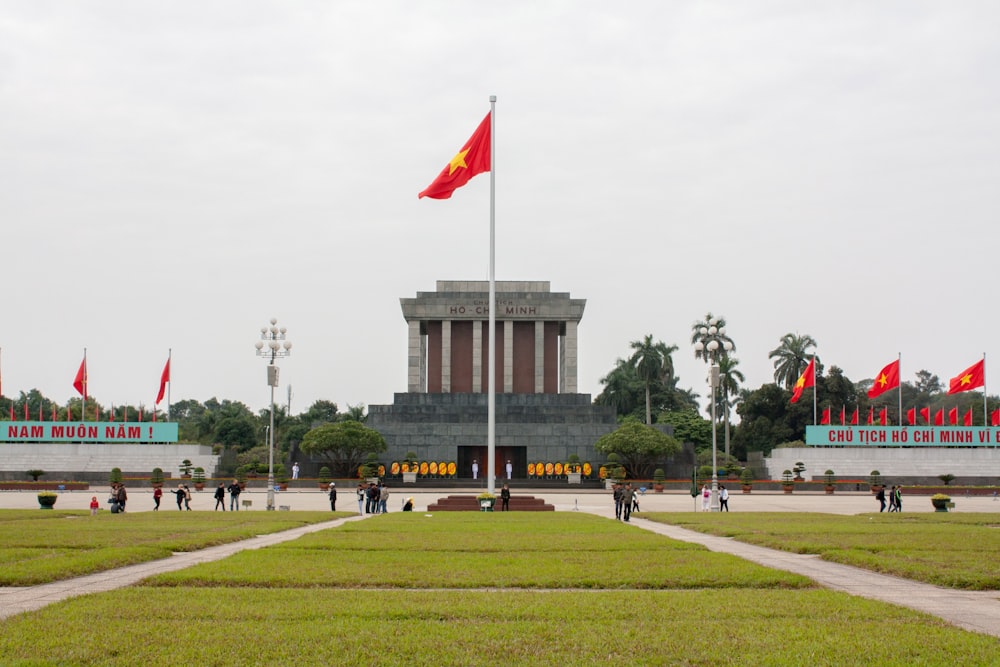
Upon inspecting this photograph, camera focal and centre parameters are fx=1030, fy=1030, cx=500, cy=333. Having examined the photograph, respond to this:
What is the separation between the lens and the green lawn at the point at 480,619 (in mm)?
10305

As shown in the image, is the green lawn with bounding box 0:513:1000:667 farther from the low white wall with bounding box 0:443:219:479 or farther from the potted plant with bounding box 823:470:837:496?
the low white wall with bounding box 0:443:219:479

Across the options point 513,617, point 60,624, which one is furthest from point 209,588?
point 513,617

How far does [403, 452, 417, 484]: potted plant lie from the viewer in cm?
7356

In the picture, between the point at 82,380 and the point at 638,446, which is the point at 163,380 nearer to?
the point at 82,380

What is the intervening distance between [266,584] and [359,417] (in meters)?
103

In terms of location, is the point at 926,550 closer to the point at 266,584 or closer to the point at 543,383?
the point at 266,584

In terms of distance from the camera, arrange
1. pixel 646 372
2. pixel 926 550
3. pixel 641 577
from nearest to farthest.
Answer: pixel 641 577, pixel 926 550, pixel 646 372

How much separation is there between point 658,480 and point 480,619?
5928 centimetres

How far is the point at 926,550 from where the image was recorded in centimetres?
2236

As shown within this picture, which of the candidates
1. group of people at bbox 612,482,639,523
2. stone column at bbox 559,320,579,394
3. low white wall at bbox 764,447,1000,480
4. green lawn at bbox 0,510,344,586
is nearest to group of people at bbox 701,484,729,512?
group of people at bbox 612,482,639,523

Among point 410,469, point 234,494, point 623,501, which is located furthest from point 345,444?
point 623,501

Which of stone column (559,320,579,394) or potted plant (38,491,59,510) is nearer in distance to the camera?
potted plant (38,491,59,510)

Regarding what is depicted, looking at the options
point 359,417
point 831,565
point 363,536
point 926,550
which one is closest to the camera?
point 831,565

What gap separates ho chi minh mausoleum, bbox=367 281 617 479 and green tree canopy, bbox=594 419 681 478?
3239 mm
